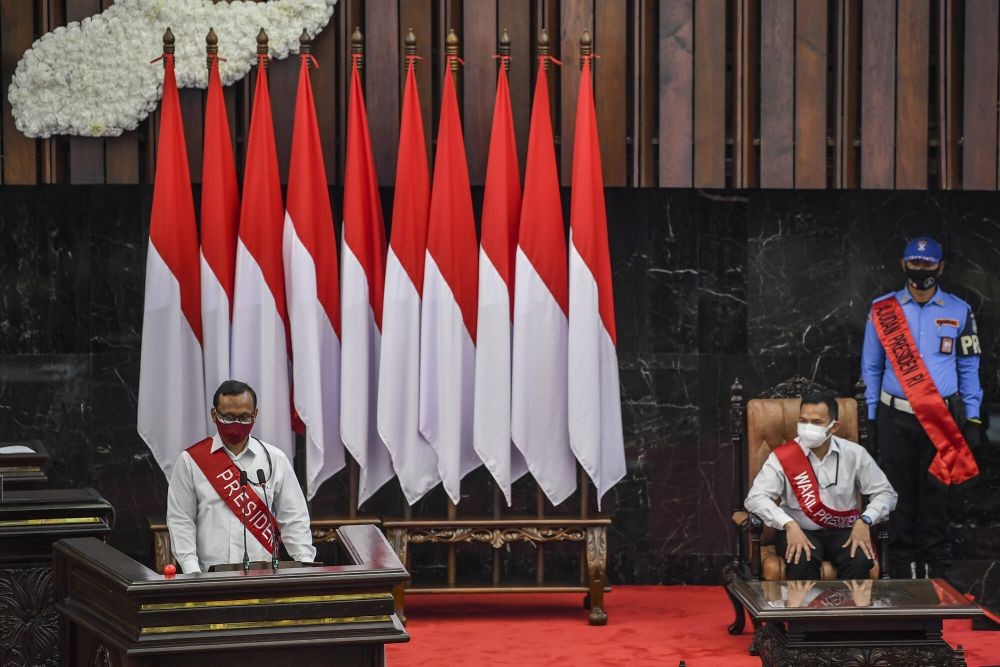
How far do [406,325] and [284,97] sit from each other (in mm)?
1280

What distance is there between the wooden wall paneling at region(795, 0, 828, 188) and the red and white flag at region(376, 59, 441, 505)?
1.81 m

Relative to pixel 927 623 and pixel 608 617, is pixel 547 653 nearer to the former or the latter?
pixel 608 617

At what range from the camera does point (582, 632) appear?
634 centimetres

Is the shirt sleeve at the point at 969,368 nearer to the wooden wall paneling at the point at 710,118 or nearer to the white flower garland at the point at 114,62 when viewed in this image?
the wooden wall paneling at the point at 710,118

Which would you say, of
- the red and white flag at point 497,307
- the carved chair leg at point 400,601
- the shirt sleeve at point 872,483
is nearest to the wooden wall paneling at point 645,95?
the red and white flag at point 497,307

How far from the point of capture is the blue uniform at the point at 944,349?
6.91 metres

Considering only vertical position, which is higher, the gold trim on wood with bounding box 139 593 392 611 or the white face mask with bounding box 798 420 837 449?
the white face mask with bounding box 798 420 837 449

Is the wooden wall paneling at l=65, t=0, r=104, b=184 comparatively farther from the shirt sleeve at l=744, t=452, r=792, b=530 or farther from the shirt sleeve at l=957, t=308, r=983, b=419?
the shirt sleeve at l=957, t=308, r=983, b=419

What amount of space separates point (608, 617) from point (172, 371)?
88.7 inches

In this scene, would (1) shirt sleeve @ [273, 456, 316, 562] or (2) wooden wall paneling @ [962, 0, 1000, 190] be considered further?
(2) wooden wall paneling @ [962, 0, 1000, 190]

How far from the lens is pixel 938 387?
6.91 m

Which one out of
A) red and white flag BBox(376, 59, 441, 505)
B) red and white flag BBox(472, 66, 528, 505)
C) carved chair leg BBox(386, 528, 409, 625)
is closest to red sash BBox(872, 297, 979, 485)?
red and white flag BBox(472, 66, 528, 505)

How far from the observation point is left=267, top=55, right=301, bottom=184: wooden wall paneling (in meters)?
6.83

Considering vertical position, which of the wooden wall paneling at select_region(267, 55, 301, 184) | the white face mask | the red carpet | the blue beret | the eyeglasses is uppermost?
the wooden wall paneling at select_region(267, 55, 301, 184)
